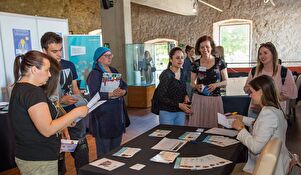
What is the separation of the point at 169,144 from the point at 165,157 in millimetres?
270

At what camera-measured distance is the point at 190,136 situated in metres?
2.36

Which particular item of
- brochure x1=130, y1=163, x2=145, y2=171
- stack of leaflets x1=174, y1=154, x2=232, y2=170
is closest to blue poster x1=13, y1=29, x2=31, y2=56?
brochure x1=130, y1=163, x2=145, y2=171

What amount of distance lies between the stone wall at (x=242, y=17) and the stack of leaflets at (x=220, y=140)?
867 centimetres

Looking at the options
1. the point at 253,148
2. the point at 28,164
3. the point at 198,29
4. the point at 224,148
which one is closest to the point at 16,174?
the point at 28,164

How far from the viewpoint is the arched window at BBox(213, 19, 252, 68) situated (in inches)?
404

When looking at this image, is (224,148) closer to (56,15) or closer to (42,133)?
(42,133)

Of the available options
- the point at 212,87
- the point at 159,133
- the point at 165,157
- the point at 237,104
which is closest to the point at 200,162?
the point at 165,157

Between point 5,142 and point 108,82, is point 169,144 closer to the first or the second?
point 108,82

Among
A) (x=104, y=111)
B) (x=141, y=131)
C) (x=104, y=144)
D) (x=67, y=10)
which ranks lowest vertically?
(x=141, y=131)

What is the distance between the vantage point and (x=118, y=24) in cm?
698

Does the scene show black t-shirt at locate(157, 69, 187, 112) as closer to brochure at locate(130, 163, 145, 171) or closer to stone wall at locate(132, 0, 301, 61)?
brochure at locate(130, 163, 145, 171)

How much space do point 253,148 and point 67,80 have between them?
5.73ft

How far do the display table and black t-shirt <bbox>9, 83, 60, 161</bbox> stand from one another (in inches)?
222

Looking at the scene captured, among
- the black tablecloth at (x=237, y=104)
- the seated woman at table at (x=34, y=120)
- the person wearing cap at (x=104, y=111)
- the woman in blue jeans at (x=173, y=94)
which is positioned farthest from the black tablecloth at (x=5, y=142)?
the black tablecloth at (x=237, y=104)
